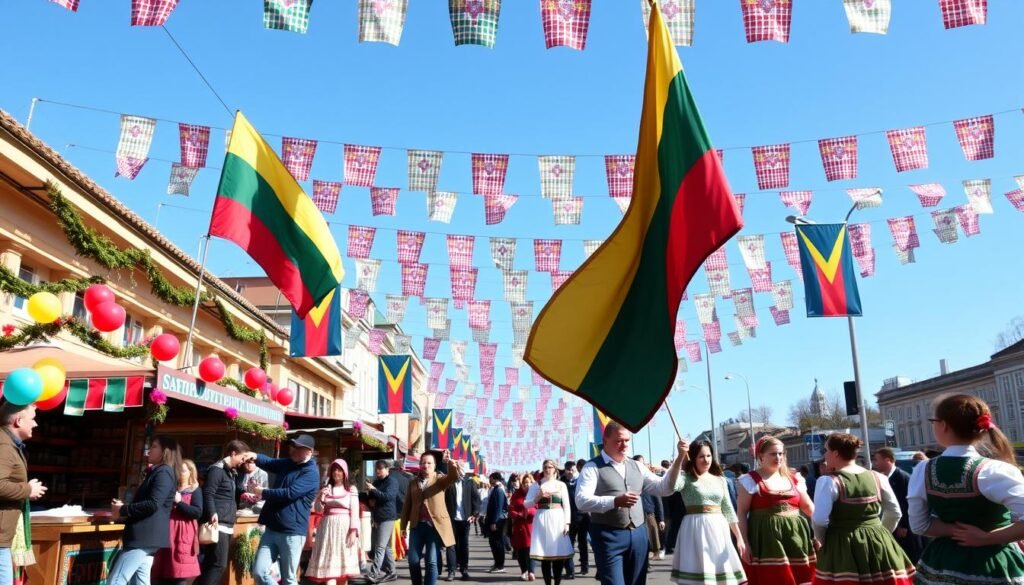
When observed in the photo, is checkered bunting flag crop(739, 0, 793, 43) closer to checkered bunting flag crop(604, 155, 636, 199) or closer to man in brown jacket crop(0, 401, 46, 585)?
checkered bunting flag crop(604, 155, 636, 199)

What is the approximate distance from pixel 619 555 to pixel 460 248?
11069 mm

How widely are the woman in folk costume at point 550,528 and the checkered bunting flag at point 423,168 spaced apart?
5577 mm

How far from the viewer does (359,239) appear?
17.2 metres

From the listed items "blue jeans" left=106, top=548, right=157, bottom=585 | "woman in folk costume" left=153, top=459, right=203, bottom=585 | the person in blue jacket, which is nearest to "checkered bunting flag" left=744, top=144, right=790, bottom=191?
"woman in folk costume" left=153, top=459, right=203, bottom=585

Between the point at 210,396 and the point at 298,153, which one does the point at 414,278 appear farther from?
the point at 210,396

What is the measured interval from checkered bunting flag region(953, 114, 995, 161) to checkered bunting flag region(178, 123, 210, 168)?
477 inches

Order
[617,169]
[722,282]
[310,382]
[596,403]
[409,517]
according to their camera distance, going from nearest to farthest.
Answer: [596,403]
[409,517]
[617,169]
[722,282]
[310,382]

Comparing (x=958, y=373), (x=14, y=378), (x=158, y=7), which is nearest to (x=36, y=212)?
(x=158, y=7)

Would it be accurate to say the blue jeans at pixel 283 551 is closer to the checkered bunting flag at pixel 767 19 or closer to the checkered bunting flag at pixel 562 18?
the checkered bunting flag at pixel 562 18

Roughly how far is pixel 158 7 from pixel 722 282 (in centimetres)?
1472

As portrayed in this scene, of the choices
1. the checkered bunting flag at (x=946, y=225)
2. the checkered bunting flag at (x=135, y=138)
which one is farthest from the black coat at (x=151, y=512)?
the checkered bunting flag at (x=946, y=225)

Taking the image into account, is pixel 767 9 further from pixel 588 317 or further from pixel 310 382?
pixel 310 382

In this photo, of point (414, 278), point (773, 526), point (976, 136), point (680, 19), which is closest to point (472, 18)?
point (680, 19)

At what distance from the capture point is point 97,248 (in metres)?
15.1
